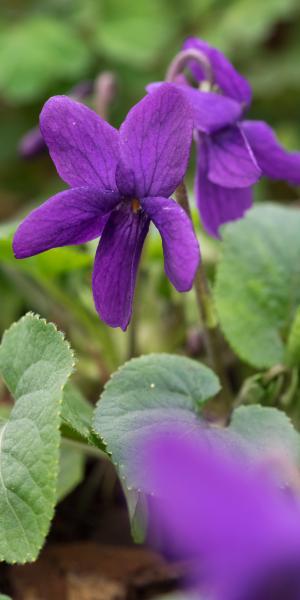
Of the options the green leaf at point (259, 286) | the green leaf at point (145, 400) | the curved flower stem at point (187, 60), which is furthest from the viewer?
the green leaf at point (259, 286)

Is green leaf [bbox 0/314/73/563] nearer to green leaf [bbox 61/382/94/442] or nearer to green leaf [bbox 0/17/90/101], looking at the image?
green leaf [bbox 61/382/94/442]

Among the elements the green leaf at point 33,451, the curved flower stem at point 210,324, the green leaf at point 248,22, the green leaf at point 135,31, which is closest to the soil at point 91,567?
the curved flower stem at point 210,324

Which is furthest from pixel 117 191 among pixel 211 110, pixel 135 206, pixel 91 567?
pixel 91 567

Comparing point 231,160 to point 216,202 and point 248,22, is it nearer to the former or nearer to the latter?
point 216,202

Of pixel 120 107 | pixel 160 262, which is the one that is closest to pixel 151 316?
pixel 160 262

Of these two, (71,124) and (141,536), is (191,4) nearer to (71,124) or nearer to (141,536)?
(71,124)

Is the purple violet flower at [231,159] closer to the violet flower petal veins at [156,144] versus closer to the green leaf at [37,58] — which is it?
the violet flower petal veins at [156,144]
